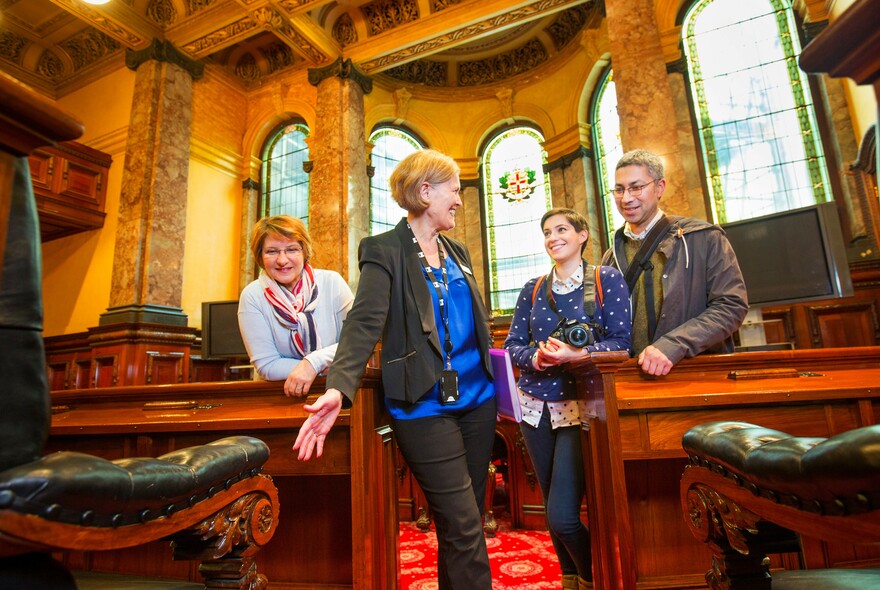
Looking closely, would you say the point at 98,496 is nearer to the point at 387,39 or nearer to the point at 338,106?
the point at 338,106

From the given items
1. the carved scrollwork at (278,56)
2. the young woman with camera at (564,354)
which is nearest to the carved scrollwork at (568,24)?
the carved scrollwork at (278,56)

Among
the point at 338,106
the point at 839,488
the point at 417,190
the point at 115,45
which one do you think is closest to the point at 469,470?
the point at 417,190

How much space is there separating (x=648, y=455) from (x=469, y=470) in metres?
0.62

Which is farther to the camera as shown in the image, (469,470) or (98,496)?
(469,470)

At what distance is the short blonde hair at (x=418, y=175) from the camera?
1620 millimetres

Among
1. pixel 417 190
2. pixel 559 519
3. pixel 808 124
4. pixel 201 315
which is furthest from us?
pixel 201 315

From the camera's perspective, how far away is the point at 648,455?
1.68m

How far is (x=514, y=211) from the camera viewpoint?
398 inches

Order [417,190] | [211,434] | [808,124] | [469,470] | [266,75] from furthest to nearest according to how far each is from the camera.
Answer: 1. [266,75]
2. [808,124]
3. [211,434]
4. [417,190]
5. [469,470]

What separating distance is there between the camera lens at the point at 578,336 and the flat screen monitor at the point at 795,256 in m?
4.11

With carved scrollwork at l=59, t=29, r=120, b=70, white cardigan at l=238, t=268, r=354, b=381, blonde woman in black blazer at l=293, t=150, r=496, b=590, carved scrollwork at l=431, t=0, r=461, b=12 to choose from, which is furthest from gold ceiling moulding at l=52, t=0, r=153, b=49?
blonde woman in black blazer at l=293, t=150, r=496, b=590

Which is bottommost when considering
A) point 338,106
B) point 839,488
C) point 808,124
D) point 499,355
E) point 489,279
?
point 839,488

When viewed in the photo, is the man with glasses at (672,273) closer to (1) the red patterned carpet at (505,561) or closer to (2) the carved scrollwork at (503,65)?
(1) the red patterned carpet at (505,561)

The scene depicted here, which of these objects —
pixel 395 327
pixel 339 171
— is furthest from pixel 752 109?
pixel 395 327
